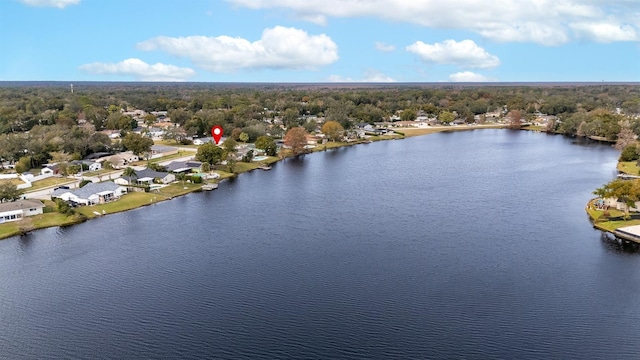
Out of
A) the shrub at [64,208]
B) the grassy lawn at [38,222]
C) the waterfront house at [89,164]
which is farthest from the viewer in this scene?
the waterfront house at [89,164]

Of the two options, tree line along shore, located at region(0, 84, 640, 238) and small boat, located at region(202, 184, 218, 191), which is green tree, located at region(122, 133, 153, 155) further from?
small boat, located at region(202, 184, 218, 191)

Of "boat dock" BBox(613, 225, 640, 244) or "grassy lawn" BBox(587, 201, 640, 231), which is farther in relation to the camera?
"grassy lawn" BBox(587, 201, 640, 231)

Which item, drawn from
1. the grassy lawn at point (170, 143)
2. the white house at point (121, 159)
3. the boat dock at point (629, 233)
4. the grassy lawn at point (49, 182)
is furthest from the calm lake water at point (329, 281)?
the grassy lawn at point (170, 143)

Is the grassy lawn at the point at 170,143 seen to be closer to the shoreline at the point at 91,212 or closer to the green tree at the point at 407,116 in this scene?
the shoreline at the point at 91,212

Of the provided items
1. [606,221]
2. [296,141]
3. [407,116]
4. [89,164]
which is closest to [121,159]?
[89,164]

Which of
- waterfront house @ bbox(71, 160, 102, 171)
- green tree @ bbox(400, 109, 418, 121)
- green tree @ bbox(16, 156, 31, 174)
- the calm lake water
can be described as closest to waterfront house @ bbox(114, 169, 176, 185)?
the calm lake water

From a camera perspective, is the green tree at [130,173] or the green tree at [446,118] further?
the green tree at [446,118]
